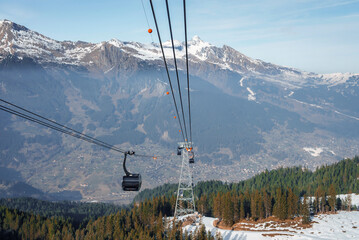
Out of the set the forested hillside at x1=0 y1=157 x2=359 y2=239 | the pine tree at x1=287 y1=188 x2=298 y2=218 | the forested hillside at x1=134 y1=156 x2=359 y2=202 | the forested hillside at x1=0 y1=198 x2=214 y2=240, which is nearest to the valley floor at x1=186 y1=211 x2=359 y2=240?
the forested hillside at x1=0 y1=157 x2=359 y2=239

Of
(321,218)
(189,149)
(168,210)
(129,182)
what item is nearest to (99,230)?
(168,210)

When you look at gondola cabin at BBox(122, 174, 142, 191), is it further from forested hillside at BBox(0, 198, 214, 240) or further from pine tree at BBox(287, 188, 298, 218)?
pine tree at BBox(287, 188, 298, 218)

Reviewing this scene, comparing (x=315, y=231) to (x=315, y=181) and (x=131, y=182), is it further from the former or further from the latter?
(x=315, y=181)

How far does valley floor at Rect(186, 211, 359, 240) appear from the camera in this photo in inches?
3305

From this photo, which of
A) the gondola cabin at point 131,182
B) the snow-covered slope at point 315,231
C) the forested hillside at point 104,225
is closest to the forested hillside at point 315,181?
the forested hillside at point 104,225

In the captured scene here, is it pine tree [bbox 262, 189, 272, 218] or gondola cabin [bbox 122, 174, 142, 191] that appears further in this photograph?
pine tree [bbox 262, 189, 272, 218]

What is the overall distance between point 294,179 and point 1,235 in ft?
630

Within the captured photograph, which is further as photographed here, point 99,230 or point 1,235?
point 99,230

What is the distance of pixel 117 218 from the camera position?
10838 centimetres

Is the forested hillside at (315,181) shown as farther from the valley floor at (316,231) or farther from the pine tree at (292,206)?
the pine tree at (292,206)

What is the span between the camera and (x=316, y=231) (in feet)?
287

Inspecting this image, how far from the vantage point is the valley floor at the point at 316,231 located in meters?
83.9

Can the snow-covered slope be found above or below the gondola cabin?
below

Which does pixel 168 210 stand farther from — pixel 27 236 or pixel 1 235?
pixel 1 235
